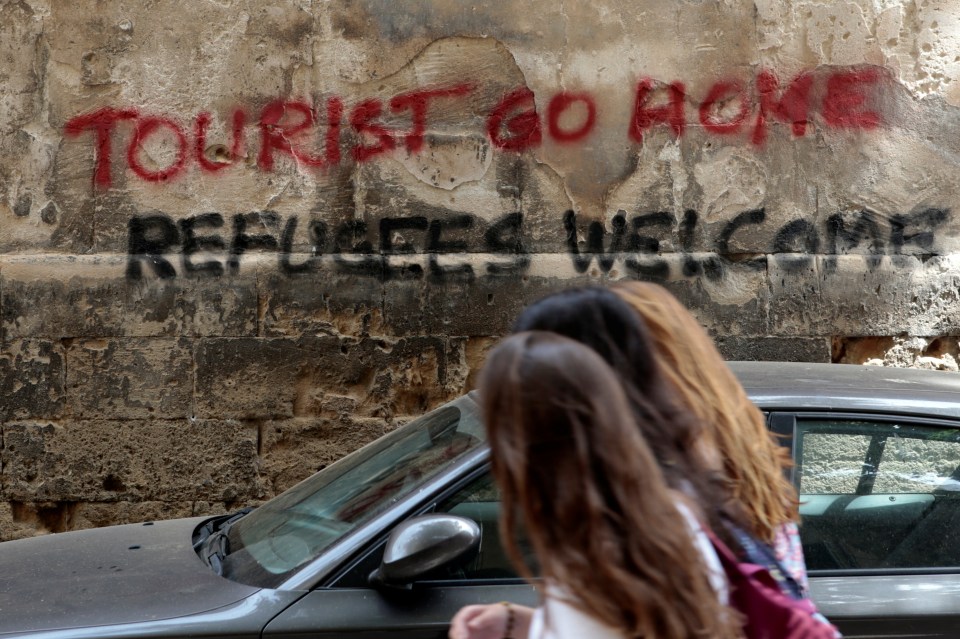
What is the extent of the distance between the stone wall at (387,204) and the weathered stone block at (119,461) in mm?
13

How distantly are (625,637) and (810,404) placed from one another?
1546mm

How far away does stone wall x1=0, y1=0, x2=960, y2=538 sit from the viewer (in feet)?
18.7

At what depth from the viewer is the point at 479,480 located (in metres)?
2.55

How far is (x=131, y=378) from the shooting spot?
5.71 m

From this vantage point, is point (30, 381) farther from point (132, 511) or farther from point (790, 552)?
point (790, 552)

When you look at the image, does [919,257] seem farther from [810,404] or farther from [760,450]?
[760,450]

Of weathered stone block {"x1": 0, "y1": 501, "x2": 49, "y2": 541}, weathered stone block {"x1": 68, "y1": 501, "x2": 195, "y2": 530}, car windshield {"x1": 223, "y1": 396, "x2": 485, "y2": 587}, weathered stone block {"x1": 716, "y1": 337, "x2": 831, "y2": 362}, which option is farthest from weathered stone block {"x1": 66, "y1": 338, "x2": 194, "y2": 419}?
weathered stone block {"x1": 716, "y1": 337, "x2": 831, "y2": 362}

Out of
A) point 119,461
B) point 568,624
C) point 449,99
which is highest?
point 449,99

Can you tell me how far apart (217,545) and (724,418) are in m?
1.89

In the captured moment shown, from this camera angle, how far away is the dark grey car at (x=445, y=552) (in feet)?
7.92

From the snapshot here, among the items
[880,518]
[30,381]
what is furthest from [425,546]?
[30,381]

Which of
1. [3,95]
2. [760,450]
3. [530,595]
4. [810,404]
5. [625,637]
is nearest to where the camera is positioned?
[625,637]

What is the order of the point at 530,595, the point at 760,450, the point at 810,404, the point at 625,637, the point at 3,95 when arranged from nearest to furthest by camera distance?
the point at 625,637, the point at 760,450, the point at 530,595, the point at 810,404, the point at 3,95

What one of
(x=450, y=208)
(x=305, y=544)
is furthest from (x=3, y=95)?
(x=305, y=544)
